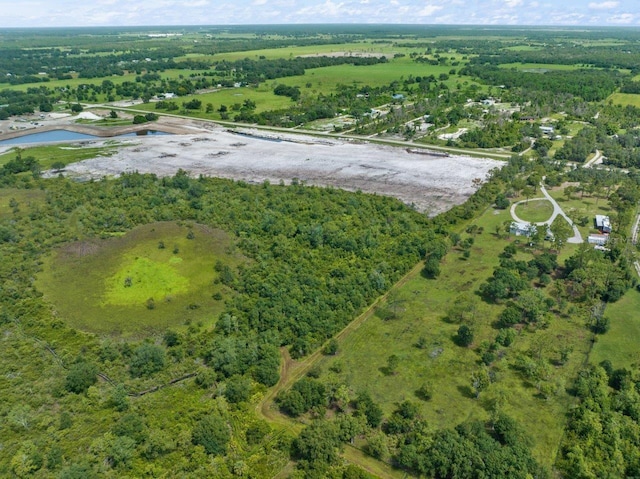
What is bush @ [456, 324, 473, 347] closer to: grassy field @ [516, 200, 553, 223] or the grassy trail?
the grassy trail

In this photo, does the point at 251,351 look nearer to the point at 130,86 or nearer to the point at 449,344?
the point at 449,344

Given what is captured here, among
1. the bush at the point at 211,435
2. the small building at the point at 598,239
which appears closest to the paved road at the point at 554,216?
the small building at the point at 598,239

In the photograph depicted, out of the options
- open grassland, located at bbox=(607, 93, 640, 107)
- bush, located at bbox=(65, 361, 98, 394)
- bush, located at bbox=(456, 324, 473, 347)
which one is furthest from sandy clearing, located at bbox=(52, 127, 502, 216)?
open grassland, located at bbox=(607, 93, 640, 107)

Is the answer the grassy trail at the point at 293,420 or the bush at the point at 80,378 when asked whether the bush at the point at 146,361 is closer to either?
the bush at the point at 80,378

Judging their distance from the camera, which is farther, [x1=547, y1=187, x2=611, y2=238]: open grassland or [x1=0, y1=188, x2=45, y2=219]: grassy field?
[x1=0, y1=188, x2=45, y2=219]: grassy field

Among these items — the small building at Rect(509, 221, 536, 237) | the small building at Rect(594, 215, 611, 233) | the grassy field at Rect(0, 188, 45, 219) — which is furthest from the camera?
the grassy field at Rect(0, 188, 45, 219)

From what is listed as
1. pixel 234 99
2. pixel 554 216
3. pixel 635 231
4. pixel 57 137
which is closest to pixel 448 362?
pixel 554 216

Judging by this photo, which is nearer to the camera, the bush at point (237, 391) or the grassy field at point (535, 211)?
the bush at point (237, 391)
